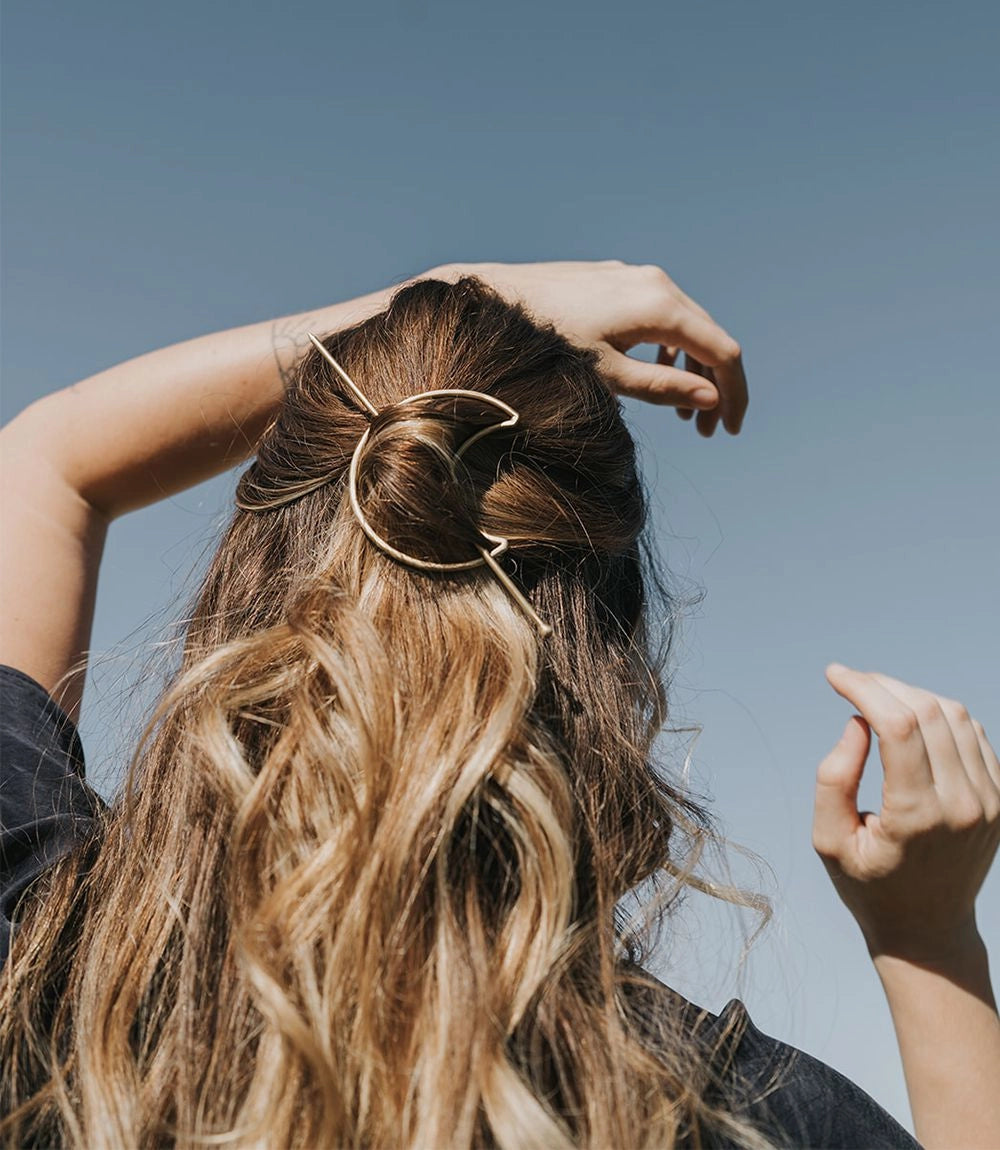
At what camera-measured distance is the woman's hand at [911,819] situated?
1.35 m

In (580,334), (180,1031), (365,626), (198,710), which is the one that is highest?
(580,334)

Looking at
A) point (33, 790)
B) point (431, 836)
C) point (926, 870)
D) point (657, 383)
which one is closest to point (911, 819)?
point (926, 870)

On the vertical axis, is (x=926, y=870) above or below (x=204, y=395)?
below

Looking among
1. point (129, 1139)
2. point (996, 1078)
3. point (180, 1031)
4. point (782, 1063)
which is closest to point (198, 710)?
point (180, 1031)

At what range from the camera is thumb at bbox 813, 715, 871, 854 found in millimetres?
1402

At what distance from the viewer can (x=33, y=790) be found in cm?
155

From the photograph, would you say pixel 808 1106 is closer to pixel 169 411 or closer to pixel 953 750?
pixel 953 750

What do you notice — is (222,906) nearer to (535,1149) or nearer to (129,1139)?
(129,1139)

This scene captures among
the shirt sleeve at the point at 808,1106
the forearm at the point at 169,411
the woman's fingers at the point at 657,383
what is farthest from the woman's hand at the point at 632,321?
the shirt sleeve at the point at 808,1106

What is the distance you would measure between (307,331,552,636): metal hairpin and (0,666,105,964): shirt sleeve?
0.57 m

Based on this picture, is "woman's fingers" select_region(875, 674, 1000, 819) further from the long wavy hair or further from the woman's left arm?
the woman's left arm

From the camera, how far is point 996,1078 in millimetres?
1321

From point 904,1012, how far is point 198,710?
953 mm

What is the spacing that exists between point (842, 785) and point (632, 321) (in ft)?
3.39
